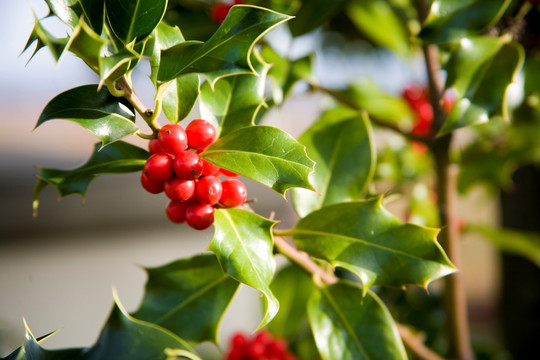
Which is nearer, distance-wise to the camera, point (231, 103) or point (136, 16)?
point (136, 16)

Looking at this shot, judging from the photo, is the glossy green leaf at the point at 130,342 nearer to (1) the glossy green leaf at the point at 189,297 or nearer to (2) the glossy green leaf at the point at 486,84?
(1) the glossy green leaf at the point at 189,297

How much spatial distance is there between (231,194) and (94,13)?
0.23 metres

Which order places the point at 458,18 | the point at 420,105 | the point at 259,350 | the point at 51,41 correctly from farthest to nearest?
the point at 420,105 < the point at 259,350 < the point at 458,18 < the point at 51,41

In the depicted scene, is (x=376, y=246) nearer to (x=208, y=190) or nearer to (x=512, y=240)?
(x=208, y=190)

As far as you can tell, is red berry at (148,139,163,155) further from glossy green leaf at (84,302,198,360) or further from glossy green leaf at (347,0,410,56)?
glossy green leaf at (347,0,410,56)

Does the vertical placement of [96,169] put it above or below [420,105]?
above

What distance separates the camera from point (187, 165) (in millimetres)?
517

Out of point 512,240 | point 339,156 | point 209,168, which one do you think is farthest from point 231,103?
point 512,240

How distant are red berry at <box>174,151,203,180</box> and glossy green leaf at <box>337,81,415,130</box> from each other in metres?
0.75

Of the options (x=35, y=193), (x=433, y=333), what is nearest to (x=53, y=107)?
(x=35, y=193)

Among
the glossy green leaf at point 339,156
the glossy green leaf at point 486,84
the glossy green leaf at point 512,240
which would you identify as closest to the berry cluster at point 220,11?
the glossy green leaf at point 339,156

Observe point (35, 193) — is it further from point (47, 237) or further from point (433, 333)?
point (47, 237)

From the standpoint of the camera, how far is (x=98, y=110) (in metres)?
0.51

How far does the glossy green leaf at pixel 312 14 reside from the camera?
93 centimetres
